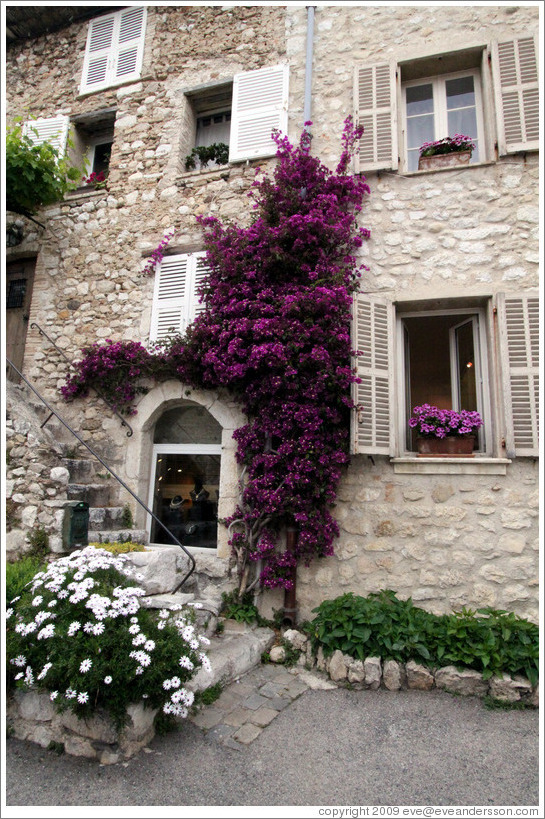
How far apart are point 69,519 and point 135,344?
2133 millimetres

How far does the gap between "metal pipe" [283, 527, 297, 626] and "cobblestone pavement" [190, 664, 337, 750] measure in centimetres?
54

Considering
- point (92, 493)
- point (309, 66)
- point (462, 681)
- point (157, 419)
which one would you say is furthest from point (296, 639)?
point (309, 66)

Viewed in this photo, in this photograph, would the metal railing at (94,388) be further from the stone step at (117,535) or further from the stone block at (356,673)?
the stone block at (356,673)

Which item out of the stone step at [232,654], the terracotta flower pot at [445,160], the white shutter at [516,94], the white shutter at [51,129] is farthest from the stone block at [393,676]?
the white shutter at [51,129]

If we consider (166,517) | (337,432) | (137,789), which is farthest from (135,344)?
(137,789)

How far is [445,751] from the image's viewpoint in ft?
9.57

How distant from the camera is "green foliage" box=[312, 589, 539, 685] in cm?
355

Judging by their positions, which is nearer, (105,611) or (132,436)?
(105,611)

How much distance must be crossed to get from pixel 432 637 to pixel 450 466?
1.49m

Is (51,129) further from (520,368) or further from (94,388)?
(520,368)

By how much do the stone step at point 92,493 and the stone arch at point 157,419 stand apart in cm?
30

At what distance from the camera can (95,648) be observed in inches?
106

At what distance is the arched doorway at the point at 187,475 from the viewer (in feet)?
17.7

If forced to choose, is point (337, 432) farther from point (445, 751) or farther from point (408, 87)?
point (408, 87)
